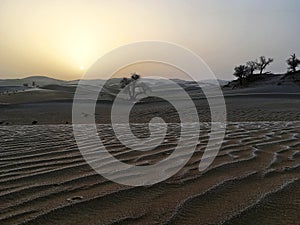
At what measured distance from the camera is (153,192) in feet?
10.6

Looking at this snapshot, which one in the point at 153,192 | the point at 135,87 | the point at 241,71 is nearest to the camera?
the point at 153,192

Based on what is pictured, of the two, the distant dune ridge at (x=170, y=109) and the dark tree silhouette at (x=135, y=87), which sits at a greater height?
the dark tree silhouette at (x=135, y=87)

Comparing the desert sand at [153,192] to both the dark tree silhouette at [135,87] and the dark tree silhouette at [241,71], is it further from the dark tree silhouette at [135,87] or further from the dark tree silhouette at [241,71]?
the dark tree silhouette at [241,71]

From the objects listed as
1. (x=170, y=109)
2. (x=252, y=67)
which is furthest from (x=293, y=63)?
(x=170, y=109)

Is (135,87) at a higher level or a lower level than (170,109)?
higher

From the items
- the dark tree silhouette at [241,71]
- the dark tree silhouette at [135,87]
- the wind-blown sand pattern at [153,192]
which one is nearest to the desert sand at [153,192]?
the wind-blown sand pattern at [153,192]

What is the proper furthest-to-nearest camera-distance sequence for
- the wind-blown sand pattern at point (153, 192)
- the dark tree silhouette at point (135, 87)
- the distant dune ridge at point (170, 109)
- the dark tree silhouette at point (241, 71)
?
1. the dark tree silhouette at point (241, 71)
2. the dark tree silhouette at point (135, 87)
3. the distant dune ridge at point (170, 109)
4. the wind-blown sand pattern at point (153, 192)

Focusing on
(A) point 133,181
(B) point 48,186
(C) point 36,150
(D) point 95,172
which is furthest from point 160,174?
(C) point 36,150

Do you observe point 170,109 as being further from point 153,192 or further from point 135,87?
point 153,192

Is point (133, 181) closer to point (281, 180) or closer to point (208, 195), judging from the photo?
point (208, 195)

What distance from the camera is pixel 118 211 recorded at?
2.74m

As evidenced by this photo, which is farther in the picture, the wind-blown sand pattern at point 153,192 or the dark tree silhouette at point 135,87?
the dark tree silhouette at point 135,87

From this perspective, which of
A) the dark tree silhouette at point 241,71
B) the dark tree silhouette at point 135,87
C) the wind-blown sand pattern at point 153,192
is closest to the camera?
the wind-blown sand pattern at point 153,192

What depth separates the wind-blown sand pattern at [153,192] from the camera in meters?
2.62
